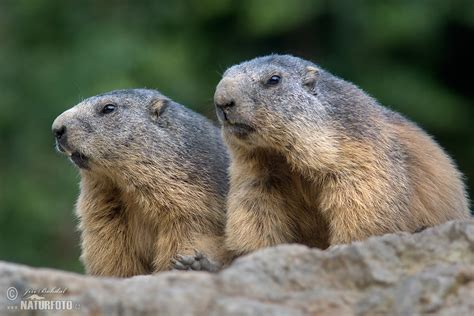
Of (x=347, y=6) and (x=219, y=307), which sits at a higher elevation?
(x=219, y=307)

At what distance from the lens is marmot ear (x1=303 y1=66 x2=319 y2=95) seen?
9859mm

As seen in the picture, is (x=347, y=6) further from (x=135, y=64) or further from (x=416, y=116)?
(x=135, y=64)

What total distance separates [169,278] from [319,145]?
2528 mm

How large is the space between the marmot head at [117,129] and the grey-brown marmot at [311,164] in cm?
101

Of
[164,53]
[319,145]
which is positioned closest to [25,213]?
[164,53]

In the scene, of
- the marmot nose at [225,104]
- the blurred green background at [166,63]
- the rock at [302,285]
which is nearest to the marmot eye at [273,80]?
the marmot nose at [225,104]

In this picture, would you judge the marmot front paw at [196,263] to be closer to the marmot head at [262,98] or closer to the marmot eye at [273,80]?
the marmot head at [262,98]

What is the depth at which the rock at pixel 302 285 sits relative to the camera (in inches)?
281

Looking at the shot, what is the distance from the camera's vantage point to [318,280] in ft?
24.8

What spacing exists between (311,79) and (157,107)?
160 centimetres

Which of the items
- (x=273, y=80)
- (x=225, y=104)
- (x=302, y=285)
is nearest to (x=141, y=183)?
(x=225, y=104)

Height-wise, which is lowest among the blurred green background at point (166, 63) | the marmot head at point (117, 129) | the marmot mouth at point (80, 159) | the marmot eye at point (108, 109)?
the blurred green background at point (166, 63)

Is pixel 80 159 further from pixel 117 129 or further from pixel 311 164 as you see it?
pixel 311 164

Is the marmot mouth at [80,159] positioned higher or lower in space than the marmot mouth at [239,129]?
lower
